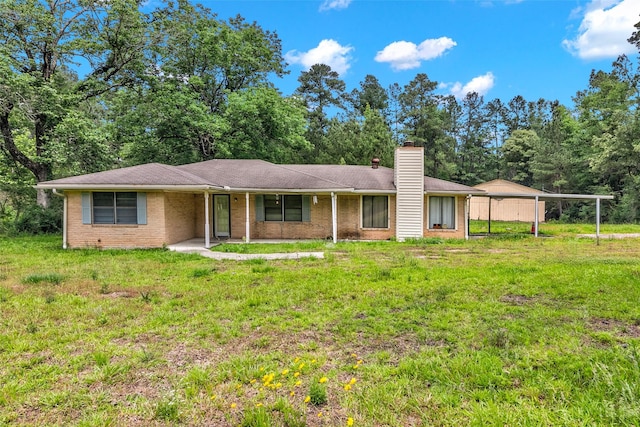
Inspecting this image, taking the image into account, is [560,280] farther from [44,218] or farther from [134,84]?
[134,84]

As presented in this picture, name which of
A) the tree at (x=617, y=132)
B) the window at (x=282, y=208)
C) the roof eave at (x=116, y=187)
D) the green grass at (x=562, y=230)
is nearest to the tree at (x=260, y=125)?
the window at (x=282, y=208)

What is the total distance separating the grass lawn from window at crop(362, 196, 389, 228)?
6.75 m

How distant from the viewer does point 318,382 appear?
10.1 ft

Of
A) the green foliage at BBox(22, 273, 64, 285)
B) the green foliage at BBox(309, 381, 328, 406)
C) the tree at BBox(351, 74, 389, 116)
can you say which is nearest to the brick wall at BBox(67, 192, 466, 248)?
the green foliage at BBox(22, 273, 64, 285)

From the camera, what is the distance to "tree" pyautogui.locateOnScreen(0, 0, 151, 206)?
1533cm

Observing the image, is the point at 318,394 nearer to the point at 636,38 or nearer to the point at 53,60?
the point at 53,60

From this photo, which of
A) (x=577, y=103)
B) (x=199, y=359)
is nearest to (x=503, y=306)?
(x=199, y=359)

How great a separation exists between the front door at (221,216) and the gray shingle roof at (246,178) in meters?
0.88

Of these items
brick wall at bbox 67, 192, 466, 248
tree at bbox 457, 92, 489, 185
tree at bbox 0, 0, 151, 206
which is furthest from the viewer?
tree at bbox 457, 92, 489, 185

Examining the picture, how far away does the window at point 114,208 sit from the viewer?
11.4m

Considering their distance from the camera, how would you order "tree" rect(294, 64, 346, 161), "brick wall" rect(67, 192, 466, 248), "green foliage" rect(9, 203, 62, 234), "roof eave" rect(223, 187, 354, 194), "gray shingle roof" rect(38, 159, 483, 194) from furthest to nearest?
"tree" rect(294, 64, 346, 161), "green foliage" rect(9, 203, 62, 234), "brick wall" rect(67, 192, 466, 248), "roof eave" rect(223, 187, 354, 194), "gray shingle roof" rect(38, 159, 483, 194)

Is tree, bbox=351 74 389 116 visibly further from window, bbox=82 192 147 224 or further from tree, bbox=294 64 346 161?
window, bbox=82 192 147 224

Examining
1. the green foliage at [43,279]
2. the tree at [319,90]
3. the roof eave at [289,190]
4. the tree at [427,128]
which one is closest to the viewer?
the green foliage at [43,279]

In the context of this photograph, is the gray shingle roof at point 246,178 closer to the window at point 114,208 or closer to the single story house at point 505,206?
the window at point 114,208
